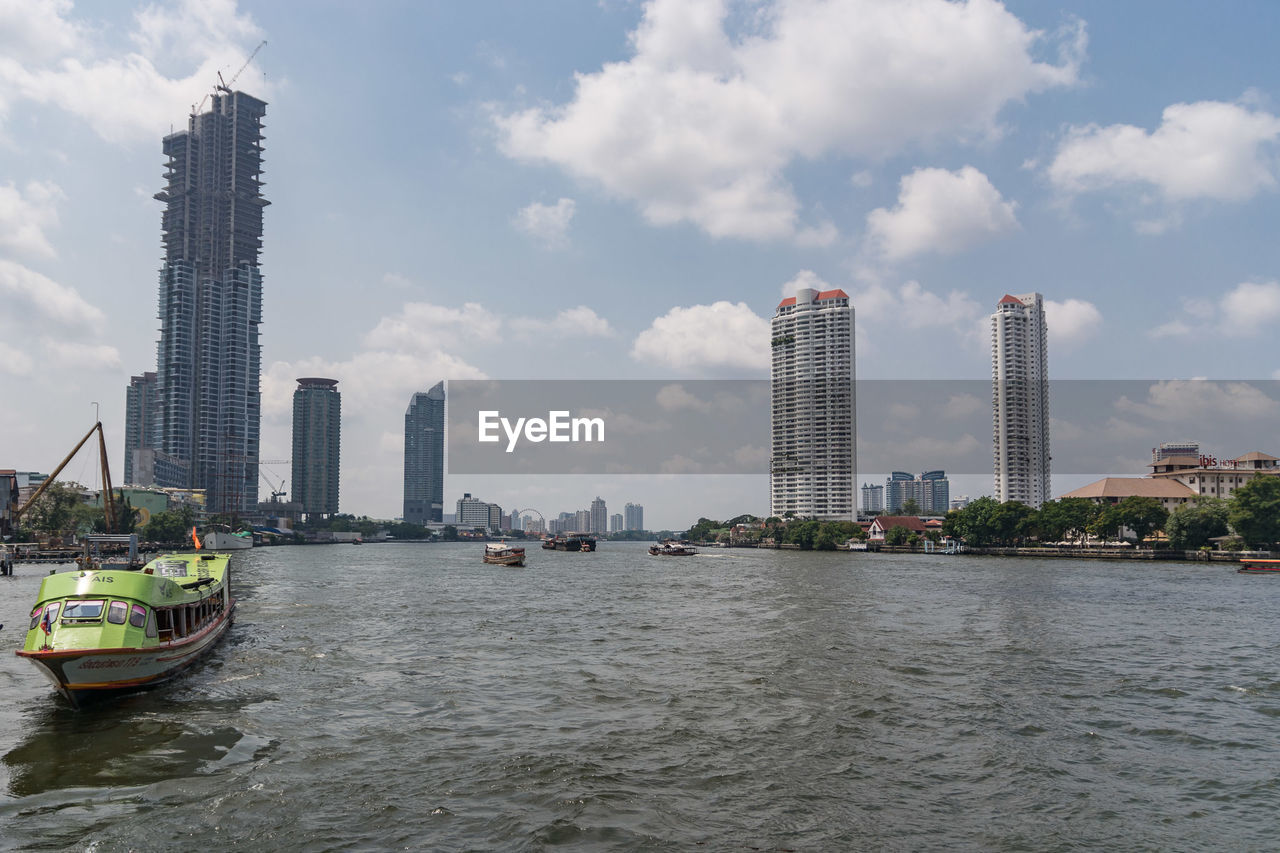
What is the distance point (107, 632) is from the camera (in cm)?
2547

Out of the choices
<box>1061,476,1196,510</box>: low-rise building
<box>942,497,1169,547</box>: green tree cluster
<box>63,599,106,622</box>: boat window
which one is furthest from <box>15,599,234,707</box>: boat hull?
<box>1061,476,1196,510</box>: low-rise building

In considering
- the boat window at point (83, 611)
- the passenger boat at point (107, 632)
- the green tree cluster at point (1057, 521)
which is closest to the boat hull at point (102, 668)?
the passenger boat at point (107, 632)

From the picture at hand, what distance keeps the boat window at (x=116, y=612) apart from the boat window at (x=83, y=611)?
0.26 meters

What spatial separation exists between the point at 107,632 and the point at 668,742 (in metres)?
18.3

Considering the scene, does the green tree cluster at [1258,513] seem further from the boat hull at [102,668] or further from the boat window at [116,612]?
the boat window at [116,612]

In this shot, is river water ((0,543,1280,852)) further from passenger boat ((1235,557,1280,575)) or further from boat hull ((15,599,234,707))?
passenger boat ((1235,557,1280,575))

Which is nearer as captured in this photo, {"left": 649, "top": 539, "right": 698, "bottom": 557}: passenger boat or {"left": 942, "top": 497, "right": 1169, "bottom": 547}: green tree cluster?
{"left": 942, "top": 497, "right": 1169, "bottom": 547}: green tree cluster

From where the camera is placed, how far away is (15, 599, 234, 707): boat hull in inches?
947

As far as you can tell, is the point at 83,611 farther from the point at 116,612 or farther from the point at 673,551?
the point at 673,551

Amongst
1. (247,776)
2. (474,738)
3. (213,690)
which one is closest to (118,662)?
(213,690)

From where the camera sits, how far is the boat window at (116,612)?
2592cm

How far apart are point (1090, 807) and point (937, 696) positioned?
10.0 meters

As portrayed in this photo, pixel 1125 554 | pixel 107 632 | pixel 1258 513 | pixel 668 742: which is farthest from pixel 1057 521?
pixel 107 632

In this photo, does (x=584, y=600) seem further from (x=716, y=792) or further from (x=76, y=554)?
(x=76, y=554)
